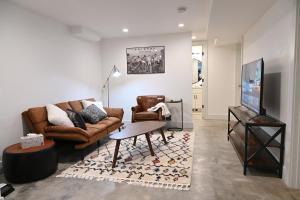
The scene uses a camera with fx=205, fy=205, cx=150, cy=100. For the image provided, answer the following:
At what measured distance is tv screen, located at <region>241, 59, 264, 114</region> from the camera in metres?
2.70

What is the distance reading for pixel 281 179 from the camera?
2.47 metres

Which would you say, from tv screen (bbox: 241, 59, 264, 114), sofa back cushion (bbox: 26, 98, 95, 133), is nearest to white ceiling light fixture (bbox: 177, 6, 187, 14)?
tv screen (bbox: 241, 59, 264, 114)

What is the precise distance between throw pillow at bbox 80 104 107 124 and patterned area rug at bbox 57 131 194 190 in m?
0.54

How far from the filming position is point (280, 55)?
2.61 meters

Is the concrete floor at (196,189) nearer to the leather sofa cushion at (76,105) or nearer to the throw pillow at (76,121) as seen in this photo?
the throw pillow at (76,121)

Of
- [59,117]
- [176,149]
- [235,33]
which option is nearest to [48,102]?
A: [59,117]

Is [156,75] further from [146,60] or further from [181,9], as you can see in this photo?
[181,9]

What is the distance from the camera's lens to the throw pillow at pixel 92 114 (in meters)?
3.92

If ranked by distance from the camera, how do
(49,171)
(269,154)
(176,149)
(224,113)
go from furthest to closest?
(224,113) → (176,149) → (269,154) → (49,171)

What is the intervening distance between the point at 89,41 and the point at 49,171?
11.2 ft

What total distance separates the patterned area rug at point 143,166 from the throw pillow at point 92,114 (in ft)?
1.78

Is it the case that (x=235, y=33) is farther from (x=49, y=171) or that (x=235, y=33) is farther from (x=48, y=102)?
(x=49, y=171)

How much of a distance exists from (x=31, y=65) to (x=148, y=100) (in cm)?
264

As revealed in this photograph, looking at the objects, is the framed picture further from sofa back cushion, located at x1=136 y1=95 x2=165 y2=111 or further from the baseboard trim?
the baseboard trim
